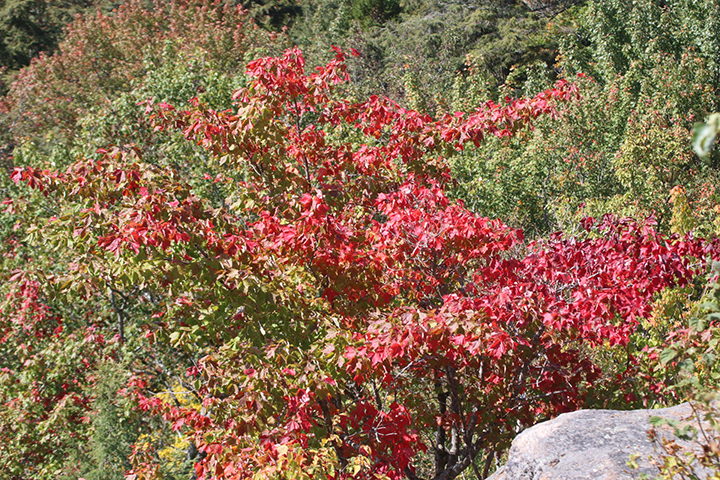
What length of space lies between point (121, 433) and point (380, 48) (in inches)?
923

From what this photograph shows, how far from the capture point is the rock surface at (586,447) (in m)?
2.78

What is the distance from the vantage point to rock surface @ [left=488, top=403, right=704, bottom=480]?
2779 mm

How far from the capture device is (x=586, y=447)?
3.00 meters

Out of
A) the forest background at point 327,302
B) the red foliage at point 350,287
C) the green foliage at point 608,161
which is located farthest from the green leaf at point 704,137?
the green foliage at point 608,161

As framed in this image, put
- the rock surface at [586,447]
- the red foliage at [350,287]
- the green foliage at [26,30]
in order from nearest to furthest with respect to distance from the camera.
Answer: the rock surface at [586,447]
the red foliage at [350,287]
the green foliage at [26,30]

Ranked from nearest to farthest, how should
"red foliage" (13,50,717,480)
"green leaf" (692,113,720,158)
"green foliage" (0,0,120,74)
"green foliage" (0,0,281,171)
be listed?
"green leaf" (692,113,720,158), "red foliage" (13,50,717,480), "green foliage" (0,0,281,171), "green foliage" (0,0,120,74)

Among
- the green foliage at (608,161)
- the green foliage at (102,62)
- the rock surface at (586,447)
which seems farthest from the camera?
the green foliage at (102,62)

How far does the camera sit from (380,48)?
26266 mm

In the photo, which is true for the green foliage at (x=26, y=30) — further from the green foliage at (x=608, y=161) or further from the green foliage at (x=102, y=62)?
the green foliage at (x=608, y=161)

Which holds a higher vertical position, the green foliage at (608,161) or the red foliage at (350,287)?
the red foliage at (350,287)

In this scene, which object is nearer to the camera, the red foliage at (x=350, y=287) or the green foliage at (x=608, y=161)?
the red foliage at (x=350, y=287)

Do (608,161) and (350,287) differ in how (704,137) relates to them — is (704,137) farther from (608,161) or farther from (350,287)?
(608,161)

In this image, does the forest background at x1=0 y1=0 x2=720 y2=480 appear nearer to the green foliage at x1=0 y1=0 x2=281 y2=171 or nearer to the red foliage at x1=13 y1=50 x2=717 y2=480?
the red foliage at x1=13 y1=50 x2=717 y2=480

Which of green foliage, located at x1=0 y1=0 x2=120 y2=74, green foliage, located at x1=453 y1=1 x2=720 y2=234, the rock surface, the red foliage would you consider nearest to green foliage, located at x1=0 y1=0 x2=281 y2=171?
green foliage, located at x1=0 y1=0 x2=120 y2=74
